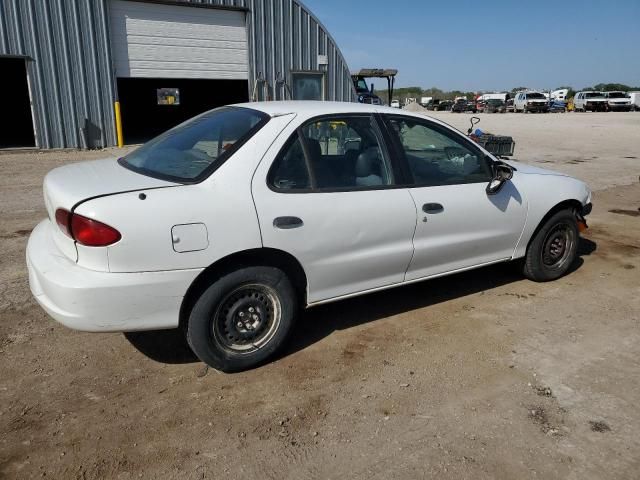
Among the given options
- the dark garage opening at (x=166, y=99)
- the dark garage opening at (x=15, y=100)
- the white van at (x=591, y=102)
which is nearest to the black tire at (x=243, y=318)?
the dark garage opening at (x=15, y=100)

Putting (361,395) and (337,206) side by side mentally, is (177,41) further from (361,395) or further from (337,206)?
(361,395)

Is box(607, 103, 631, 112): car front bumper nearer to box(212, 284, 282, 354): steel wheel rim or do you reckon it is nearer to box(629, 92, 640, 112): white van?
box(629, 92, 640, 112): white van

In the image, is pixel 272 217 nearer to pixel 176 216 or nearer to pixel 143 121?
pixel 176 216

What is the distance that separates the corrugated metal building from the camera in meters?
13.3

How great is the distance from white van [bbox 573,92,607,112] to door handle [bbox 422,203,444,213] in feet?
168

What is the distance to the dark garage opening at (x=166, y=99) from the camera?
75.5 feet

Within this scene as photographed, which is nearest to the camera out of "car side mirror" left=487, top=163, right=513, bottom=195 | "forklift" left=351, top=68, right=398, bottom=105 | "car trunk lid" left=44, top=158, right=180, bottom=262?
"car trunk lid" left=44, top=158, right=180, bottom=262

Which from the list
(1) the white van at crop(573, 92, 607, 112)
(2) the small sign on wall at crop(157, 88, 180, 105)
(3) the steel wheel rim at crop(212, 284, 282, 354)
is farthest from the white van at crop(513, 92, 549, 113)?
(3) the steel wheel rim at crop(212, 284, 282, 354)

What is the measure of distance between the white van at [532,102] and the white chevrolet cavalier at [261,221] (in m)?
47.2

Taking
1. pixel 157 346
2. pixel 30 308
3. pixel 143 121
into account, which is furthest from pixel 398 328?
pixel 143 121

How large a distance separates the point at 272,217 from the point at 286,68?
1454cm

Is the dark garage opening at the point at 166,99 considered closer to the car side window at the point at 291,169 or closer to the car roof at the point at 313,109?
the car roof at the point at 313,109

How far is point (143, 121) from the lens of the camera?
2608 cm

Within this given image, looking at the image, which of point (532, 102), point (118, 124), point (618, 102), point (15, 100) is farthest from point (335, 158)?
point (618, 102)
